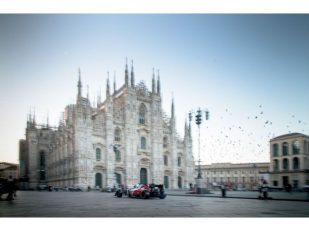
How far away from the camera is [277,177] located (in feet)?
155

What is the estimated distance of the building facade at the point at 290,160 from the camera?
43.1m

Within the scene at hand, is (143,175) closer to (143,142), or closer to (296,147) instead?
(143,142)

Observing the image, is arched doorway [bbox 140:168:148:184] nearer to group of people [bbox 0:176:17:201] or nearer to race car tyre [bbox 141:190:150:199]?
race car tyre [bbox 141:190:150:199]

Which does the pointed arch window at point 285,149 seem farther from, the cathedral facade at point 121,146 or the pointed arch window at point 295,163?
the cathedral facade at point 121,146

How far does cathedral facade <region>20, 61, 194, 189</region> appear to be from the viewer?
157ft

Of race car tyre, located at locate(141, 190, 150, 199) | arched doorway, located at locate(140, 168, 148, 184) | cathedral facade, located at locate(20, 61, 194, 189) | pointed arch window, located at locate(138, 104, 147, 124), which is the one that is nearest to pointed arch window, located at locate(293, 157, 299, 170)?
cathedral facade, located at locate(20, 61, 194, 189)

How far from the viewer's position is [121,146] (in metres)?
52.2

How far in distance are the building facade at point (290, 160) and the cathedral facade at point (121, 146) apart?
16.7 m

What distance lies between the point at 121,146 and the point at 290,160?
23927 mm

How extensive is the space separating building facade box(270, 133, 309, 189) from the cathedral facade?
16.7m

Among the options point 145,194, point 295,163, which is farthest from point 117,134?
point 145,194
